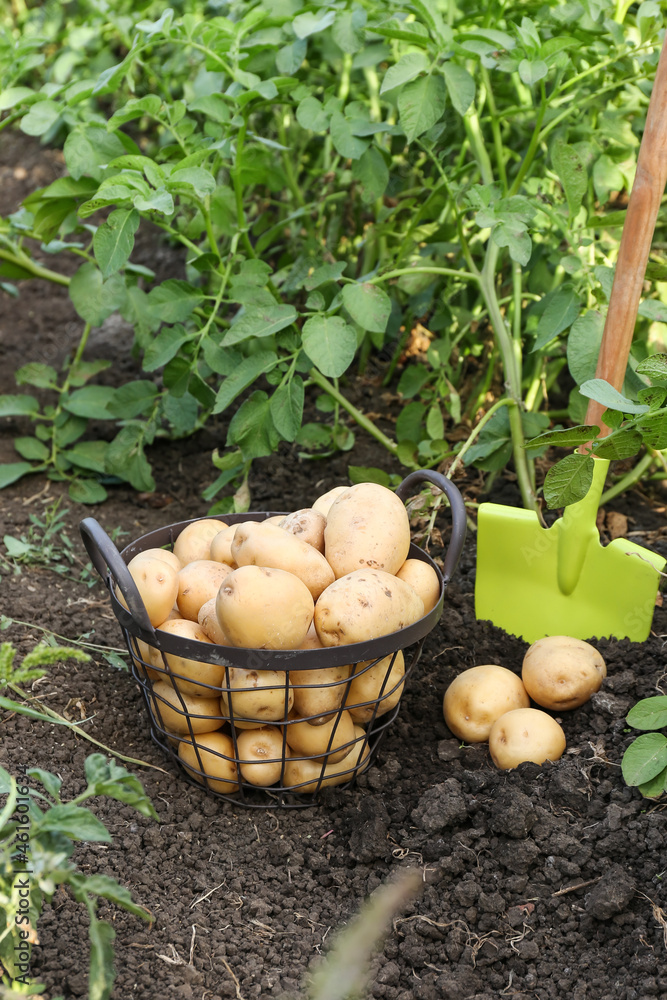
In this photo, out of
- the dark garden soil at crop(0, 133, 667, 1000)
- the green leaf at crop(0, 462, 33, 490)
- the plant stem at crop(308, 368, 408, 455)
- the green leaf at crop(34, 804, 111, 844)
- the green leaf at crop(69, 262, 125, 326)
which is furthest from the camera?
the green leaf at crop(0, 462, 33, 490)

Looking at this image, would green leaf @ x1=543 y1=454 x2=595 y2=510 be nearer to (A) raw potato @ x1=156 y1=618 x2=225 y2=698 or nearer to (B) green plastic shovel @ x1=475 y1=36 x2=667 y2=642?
(B) green plastic shovel @ x1=475 y1=36 x2=667 y2=642

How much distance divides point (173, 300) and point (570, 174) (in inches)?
33.9

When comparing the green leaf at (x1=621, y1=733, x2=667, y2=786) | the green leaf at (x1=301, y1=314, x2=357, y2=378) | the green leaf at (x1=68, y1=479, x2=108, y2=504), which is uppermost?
the green leaf at (x1=301, y1=314, x2=357, y2=378)

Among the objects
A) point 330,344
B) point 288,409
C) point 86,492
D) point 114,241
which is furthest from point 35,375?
point 330,344

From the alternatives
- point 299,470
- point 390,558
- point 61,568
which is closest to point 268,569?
point 390,558

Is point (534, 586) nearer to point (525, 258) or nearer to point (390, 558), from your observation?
point (390, 558)

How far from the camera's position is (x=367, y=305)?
62.9 inches

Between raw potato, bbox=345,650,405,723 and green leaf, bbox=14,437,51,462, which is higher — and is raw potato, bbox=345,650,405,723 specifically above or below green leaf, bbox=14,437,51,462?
above

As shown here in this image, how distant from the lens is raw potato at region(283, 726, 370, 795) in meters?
1.27

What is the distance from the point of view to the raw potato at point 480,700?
139 centimetres

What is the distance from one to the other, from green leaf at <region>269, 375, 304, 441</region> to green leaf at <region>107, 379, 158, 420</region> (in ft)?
1.66

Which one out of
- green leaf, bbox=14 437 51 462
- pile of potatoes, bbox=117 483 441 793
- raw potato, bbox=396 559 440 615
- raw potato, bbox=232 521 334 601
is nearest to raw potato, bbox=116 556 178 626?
pile of potatoes, bbox=117 483 441 793

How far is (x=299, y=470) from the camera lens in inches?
87.1

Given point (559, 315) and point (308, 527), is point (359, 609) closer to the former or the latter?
point (308, 527)
